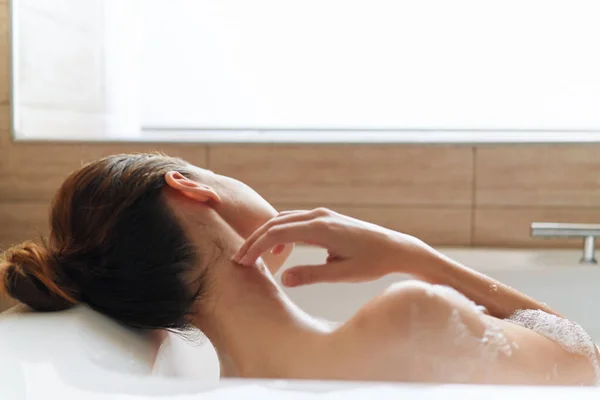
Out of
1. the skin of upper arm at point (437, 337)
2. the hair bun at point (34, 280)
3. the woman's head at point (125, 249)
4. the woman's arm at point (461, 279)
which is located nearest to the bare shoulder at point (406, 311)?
the skin of upper arm at point (437, 337)

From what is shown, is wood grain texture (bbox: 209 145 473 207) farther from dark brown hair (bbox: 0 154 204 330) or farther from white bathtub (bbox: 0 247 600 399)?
dark brown hair (bbox: 0 154 204 330)

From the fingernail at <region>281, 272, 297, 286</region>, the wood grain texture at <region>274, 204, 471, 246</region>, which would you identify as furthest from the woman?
the wood grain texture at <region>274, 204, 471, 246</region>

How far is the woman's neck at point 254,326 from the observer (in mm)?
889

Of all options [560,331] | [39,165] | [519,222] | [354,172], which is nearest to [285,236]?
[560,331]

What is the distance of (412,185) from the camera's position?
184cm

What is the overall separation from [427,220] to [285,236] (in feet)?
3.29

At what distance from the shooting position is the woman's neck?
35.0 inches

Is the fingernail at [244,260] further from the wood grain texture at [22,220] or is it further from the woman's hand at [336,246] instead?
the wood grain texture at [22,220]

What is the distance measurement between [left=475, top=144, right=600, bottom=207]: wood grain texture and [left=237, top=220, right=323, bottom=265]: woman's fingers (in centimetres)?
101

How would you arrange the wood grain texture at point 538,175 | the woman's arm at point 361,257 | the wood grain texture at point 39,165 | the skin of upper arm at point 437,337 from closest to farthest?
1. the skin of upper arm at point 437,337
2. the woman's arm at point 361,257
3. the wood grain texture at point 538,175
4. the wood grain texture at point 39,165

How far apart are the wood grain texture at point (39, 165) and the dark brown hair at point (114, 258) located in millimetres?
983

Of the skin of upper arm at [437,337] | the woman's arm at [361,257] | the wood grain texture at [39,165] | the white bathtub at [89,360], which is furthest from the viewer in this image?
the wood grain texture at [39,165]

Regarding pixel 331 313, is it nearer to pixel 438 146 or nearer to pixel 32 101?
pixel 438 146

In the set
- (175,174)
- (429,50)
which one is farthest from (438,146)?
(175,174)
